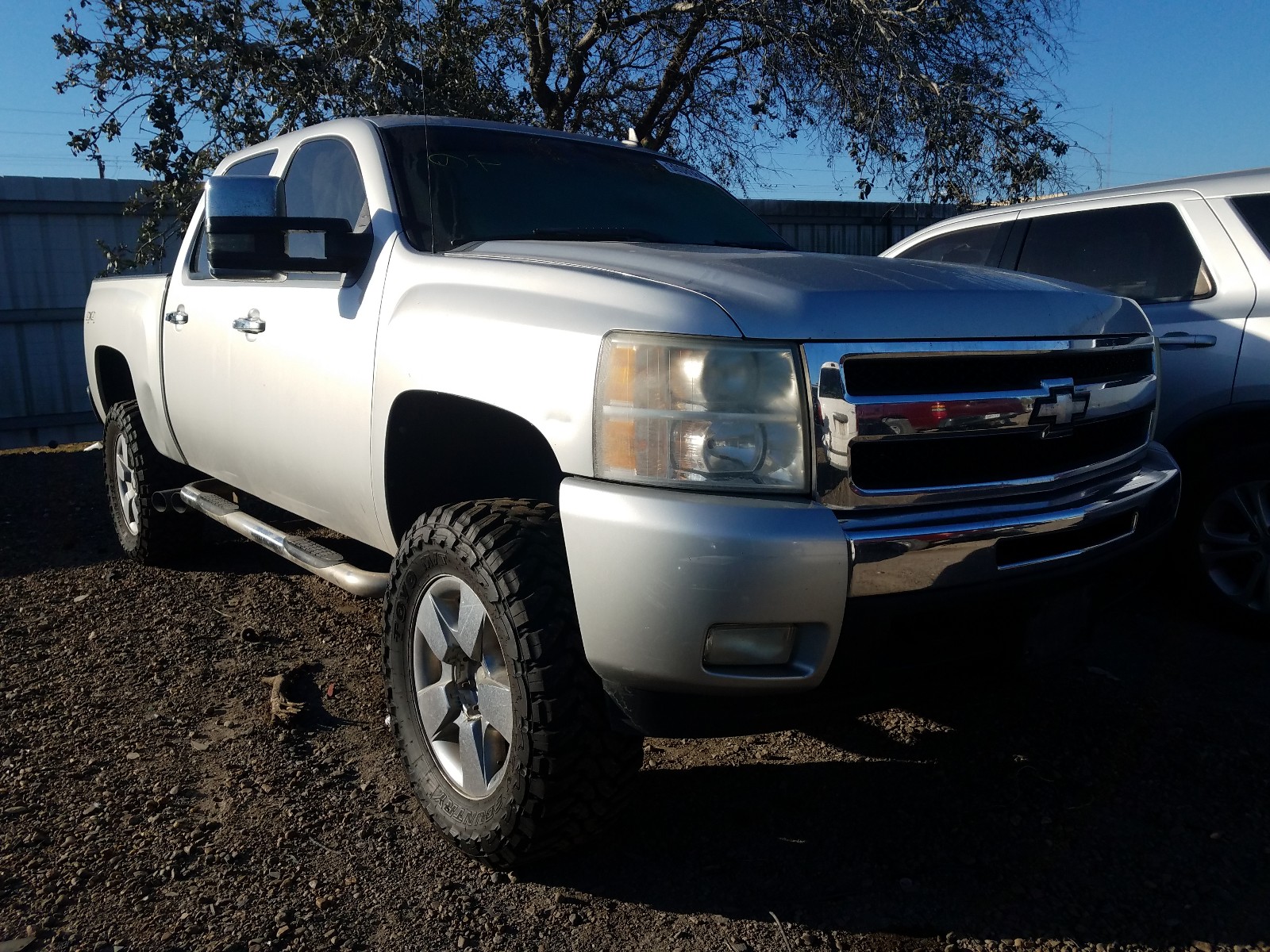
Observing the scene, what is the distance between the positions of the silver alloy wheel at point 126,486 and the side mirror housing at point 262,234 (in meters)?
2.44

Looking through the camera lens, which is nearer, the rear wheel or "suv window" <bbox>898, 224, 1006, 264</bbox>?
the rear wheel

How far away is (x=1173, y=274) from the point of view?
14.0 ft

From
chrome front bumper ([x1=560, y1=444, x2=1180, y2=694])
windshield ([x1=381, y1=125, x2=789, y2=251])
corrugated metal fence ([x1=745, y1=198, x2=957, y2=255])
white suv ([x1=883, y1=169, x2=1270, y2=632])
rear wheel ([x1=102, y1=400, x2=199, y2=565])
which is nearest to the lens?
chrome front bumper ([x1=560, y1=444, x2=1180, y2=694])

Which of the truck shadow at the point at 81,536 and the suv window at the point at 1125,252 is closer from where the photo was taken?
the suv window at the point at 1125,252

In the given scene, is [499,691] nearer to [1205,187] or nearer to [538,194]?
[538,194]

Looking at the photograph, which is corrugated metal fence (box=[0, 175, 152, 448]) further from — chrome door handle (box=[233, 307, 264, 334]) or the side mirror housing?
the side mirror housing

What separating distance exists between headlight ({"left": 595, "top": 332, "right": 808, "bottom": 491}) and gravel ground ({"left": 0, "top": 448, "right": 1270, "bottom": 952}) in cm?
57

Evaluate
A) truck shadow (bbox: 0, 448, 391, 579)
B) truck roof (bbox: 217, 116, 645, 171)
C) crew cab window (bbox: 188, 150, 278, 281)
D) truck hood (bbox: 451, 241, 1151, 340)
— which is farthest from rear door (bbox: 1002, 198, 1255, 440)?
truck shadow (bbox: 0, 448, 391, 579)

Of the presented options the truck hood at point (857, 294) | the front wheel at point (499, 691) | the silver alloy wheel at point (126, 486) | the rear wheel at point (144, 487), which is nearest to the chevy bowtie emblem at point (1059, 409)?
the truck hood at point (857, 294)

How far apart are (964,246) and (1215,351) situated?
4.96 ft

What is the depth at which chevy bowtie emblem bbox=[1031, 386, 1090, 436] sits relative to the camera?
2.39 meters

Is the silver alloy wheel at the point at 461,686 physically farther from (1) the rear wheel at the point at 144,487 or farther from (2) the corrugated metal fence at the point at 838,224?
(2) the corrugated metal fence at the point at 838,224

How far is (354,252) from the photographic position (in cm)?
302

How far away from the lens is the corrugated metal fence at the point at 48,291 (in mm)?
9625
